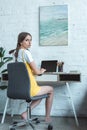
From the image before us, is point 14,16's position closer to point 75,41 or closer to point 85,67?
point 75,41

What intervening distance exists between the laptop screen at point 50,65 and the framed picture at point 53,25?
0.38 m

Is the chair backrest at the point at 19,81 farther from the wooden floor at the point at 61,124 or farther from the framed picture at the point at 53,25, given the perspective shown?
the framed picture at the point at 53,25

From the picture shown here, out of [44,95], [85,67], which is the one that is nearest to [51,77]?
[44,95]

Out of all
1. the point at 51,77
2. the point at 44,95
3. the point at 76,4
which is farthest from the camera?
the point at 76,4

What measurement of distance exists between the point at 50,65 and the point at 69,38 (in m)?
0.60

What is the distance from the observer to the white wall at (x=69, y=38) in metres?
4.41

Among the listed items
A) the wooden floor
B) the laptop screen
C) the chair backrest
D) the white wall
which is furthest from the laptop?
the chair backrest

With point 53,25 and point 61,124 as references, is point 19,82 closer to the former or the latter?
point 61,124

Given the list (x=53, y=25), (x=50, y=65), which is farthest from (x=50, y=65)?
(x=53, y=25)

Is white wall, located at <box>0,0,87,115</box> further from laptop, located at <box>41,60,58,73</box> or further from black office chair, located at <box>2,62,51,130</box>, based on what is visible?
black office chair, located at <box>2,62,51,130</box>

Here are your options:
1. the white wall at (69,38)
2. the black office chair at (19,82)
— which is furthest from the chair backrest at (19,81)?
the white wall at (69,38)

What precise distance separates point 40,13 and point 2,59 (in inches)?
40.5

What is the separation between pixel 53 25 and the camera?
14.6ft

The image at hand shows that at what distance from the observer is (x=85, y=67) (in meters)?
4.41
